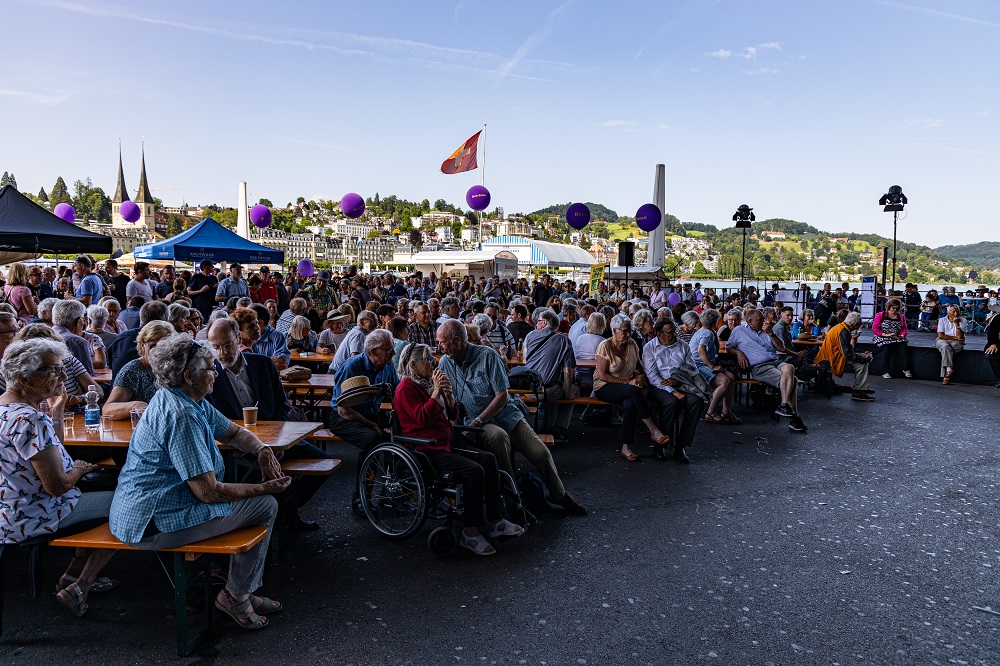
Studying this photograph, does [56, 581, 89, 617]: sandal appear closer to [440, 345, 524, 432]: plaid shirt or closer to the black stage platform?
[440, 345, 524, 432]: plaid shirt

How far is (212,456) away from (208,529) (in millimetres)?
330

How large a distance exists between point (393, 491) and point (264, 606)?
110 centimetres

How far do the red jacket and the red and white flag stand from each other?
19.5m

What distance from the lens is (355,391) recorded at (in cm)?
449

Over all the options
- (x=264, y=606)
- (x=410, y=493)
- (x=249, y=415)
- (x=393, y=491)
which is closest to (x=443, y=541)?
(x=410, y=493)

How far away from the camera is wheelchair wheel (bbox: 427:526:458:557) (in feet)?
12.8

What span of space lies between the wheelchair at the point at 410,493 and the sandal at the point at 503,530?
0.44 feet

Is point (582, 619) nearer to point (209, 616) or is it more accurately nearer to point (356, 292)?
point (209, 616)

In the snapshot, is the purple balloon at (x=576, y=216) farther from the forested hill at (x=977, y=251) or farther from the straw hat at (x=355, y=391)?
the forested hill at (x=977, y=251)

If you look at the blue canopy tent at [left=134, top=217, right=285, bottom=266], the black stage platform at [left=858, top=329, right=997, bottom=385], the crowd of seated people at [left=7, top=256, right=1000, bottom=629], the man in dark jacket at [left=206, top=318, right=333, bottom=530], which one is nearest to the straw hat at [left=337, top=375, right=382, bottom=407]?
the crowd of seated people at [left=7, top=256, right=1000, bottom=629]

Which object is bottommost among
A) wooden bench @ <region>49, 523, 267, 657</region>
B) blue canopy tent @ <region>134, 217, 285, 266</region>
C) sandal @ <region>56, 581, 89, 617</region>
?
sandal @ <region>56, 581, 89, 617</region>

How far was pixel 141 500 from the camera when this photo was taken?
2.81m

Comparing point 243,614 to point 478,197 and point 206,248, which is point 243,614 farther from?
point 478,197

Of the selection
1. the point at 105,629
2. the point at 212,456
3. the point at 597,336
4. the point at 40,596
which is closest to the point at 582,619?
the point at 212,456
